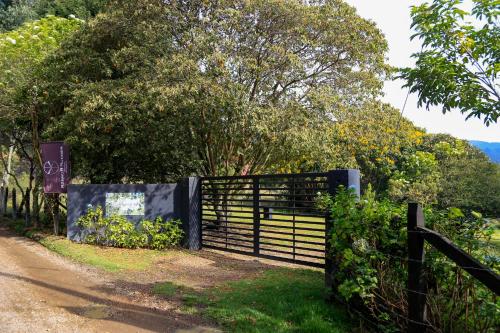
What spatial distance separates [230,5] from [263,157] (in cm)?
459

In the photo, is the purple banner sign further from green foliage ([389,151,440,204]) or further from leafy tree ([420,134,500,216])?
leafy tree ([420,134,500,216])

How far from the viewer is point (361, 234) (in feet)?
15.8

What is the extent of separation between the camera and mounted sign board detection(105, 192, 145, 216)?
1016 centimetres

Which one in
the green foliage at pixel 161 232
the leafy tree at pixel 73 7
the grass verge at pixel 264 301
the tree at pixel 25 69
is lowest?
the grass verge at pixel 264 301

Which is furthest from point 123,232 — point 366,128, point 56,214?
point 366,128

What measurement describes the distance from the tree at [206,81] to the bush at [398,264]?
564 cm

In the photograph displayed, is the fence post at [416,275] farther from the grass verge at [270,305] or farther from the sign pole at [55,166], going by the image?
the sign pole at [55,166]

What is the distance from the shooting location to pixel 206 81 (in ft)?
32.4

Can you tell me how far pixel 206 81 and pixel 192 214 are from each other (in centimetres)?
317

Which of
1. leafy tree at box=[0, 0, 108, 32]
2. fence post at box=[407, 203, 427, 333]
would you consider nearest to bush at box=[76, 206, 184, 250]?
leafy tree at box=[0, 0, 108, 32]

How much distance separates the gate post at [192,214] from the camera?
1016 centimetres

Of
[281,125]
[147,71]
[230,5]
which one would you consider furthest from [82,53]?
[281,125]

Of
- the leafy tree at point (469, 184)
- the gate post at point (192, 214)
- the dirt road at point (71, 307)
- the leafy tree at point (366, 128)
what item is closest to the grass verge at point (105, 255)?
the dirt road at point (71, 307)

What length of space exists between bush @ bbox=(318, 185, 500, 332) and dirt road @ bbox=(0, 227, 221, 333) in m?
1.87
